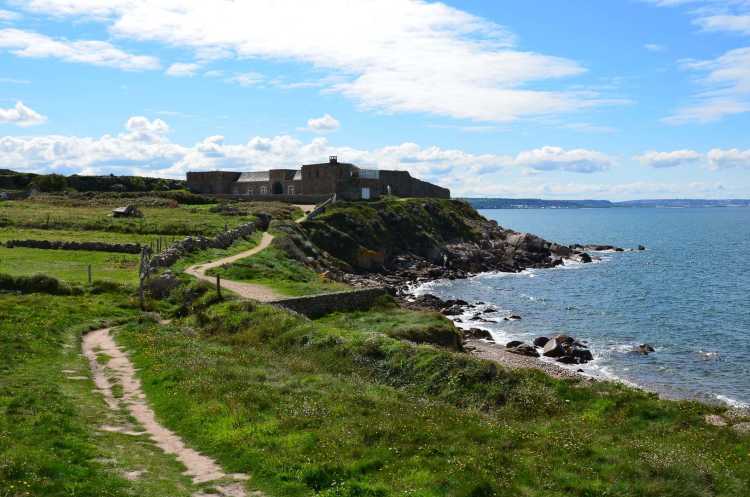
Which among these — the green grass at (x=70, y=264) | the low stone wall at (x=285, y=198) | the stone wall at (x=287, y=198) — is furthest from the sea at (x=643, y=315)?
the low stone wall at (x=285, y=198)

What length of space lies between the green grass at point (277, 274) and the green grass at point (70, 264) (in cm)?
617

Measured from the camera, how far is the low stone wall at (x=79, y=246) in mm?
53906

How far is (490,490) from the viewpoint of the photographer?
44.7ft

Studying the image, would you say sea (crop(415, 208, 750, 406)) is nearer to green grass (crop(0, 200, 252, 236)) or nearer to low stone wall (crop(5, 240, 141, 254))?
green grass (crop(0, 200, 252, 236))

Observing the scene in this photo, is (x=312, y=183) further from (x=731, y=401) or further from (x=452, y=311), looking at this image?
(x=731, y=401)

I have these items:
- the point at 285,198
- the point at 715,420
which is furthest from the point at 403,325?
the point at 285,198

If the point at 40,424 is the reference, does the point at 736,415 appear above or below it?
below

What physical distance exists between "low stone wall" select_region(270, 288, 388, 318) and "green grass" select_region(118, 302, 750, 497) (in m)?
8.58

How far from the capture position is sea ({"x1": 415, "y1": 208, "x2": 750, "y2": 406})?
137 feet

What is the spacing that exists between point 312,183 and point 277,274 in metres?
67.6

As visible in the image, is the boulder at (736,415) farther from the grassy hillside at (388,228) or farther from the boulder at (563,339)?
the grassy hillside at (388,228)

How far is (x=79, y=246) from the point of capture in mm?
54219

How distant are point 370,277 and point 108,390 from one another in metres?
60.1

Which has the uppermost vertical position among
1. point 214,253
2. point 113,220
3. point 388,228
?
point 113,220
